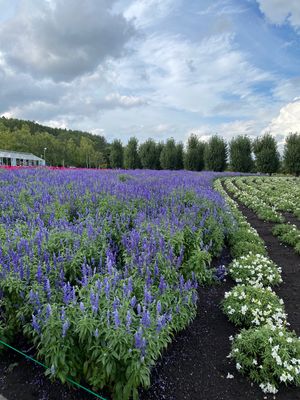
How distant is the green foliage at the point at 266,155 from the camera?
4230 centimetres

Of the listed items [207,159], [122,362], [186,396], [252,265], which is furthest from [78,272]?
[207,159]

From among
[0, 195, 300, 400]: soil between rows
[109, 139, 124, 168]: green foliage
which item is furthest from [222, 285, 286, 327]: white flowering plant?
[109, 139, 124, 168]: green foliage

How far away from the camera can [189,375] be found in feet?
10.3

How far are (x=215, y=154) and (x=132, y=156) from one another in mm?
13369

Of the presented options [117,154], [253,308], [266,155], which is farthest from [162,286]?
[117,154]

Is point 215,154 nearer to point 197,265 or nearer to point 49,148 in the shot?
point 197,265

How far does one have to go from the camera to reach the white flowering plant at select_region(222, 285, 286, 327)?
12.8ft

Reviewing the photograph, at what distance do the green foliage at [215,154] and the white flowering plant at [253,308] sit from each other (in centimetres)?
4238

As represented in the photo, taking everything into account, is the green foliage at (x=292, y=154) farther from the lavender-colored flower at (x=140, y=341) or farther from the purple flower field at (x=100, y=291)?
the lavender-colored flower at (x=140, y=341)

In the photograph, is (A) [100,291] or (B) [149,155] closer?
(A) [100,291]

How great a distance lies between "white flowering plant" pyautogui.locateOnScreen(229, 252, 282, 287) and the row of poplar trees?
39.6 meters

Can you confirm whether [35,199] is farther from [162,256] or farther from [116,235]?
[162,256]

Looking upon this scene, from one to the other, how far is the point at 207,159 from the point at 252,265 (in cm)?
4157

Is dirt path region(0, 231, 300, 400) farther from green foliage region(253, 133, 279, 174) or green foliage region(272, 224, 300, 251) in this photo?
green foliage region(253, 133, 279, 174)
